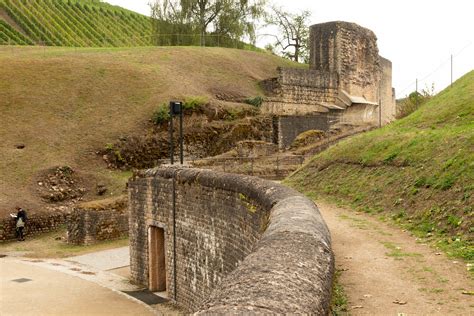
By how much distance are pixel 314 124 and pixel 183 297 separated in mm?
21116

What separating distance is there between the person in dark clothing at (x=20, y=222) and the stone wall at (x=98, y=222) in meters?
2.21

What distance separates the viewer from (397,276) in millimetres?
6281

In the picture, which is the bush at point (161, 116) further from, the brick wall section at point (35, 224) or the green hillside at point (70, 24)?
the green hillside at point (70, 24)

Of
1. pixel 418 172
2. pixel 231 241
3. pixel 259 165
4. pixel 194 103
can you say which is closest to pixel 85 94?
pixel 194 103

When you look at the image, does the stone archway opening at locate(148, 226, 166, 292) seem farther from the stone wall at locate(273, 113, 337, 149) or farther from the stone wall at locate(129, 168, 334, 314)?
the stone wall at locate(273, 113, 337, 149)

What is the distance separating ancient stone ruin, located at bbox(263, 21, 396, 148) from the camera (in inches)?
1468

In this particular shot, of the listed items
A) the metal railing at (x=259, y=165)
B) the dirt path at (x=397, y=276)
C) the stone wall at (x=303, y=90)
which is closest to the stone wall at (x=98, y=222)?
the metal railing at (x=259, y=165)

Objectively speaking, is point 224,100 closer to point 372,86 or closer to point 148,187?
point 372,86

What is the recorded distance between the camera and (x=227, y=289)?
3.55m

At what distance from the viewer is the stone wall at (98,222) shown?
21.6 meters

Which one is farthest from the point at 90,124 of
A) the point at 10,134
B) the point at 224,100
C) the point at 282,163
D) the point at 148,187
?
the point at 148,187

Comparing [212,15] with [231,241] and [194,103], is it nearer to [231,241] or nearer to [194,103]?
[194,103]

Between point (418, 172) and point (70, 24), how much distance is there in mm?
50323

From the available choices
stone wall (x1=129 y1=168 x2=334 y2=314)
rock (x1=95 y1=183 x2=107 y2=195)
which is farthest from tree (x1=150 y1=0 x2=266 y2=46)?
stone wall (x1=129 y1=168 x2=334 y2=314)
